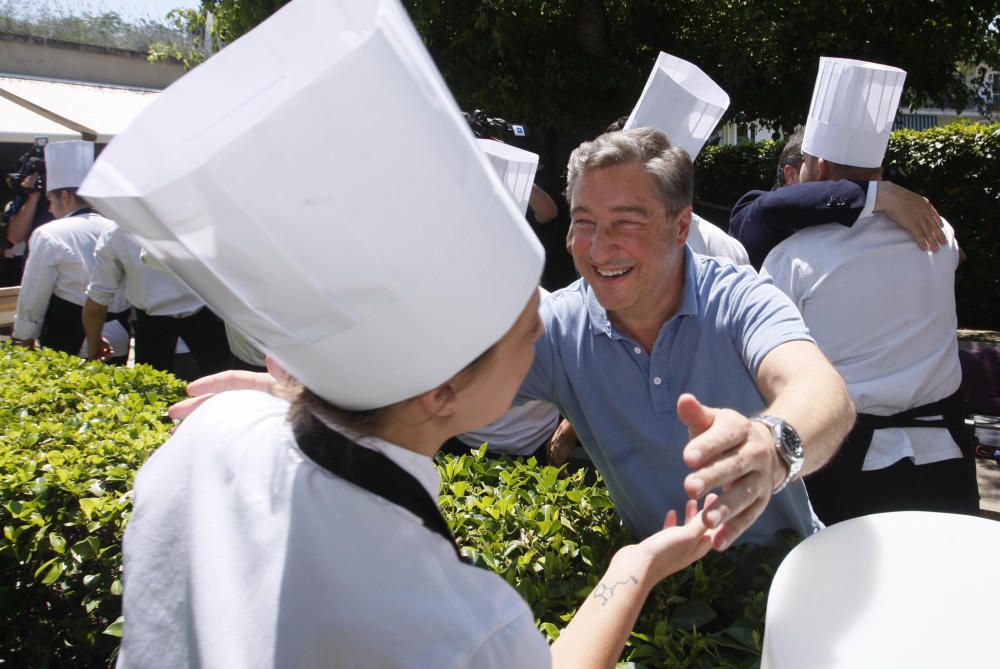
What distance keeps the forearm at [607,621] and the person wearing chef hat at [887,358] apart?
178 cm

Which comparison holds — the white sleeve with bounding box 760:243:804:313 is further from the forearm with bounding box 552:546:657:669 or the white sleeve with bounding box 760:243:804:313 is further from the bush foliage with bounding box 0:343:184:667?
the bush foliage with bounding box 0:343:184:667

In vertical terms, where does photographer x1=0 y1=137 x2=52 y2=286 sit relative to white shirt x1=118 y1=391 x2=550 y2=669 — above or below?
below

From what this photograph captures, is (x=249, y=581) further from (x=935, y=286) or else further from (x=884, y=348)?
(x=935, y=286)

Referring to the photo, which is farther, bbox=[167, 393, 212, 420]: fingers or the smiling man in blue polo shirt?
the smiling man in blue polo shirt

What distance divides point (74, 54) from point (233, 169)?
18025 millimetres

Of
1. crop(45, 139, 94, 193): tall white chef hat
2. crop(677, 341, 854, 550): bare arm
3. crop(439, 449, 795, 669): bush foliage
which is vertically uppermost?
crop(677, 341, 854, 550): bare arm

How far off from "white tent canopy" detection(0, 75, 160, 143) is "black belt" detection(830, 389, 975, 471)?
879cm

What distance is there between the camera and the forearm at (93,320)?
528 cm

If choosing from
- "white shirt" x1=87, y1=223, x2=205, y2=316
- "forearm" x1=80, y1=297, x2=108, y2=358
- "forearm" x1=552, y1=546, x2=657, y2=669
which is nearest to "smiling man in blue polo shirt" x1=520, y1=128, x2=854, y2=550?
"forearm" x1=552, y1=546, x2=657, y2=669

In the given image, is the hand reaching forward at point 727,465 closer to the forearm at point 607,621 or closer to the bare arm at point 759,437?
the bare arm at point 759,437

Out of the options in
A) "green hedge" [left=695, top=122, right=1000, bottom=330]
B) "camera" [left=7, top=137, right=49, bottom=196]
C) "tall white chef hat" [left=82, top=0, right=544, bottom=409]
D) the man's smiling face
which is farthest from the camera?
"green hedge" [left=695, top=122, right=1000, bottom=330]

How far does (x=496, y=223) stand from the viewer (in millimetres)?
1132

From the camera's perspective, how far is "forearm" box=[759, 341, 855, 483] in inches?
65.6

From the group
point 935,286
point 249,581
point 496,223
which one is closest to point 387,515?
point 249,581
